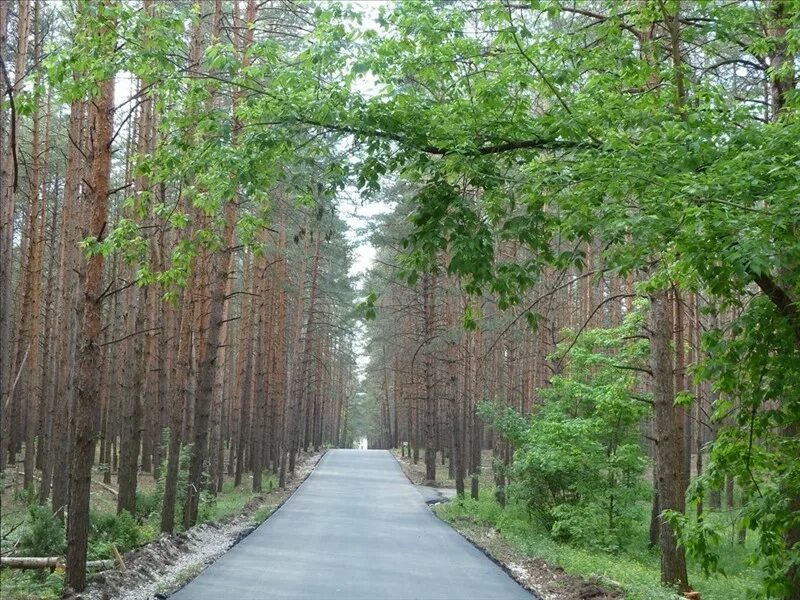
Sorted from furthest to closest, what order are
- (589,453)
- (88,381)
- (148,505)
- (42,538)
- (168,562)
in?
(148,505)
(589,453)
(168,562)
(42,538)
(88,381)

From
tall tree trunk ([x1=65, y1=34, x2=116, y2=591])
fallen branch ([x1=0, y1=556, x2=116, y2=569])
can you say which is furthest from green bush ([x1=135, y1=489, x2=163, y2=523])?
tall tree trunk ([x1=65, y1=34, x2=116, y2=591])

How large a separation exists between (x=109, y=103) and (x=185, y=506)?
8612mm

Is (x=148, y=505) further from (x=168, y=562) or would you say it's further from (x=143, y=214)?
(x=143, y=214)

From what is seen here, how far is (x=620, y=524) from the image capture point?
56.8 ft

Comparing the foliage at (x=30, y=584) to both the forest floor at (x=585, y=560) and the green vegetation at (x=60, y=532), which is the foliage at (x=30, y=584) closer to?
the green vegetation at (x=60, y=532)

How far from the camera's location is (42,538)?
11.2 m

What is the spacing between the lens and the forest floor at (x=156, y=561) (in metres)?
9.49

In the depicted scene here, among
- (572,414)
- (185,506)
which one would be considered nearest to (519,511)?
(572,414)

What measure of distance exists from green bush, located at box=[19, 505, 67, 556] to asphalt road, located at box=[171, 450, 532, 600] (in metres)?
2.04

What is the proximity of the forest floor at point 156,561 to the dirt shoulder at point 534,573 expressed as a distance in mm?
4704

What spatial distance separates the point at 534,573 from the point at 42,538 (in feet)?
23.9

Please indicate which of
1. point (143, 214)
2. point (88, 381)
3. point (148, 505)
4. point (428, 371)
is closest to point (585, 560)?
point (88, 381)

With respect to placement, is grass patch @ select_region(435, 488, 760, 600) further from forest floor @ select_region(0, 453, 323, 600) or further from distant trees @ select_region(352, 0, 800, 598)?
forest floor @ select_region(0, 453, 323, 600)

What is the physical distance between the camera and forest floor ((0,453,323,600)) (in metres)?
9.49
